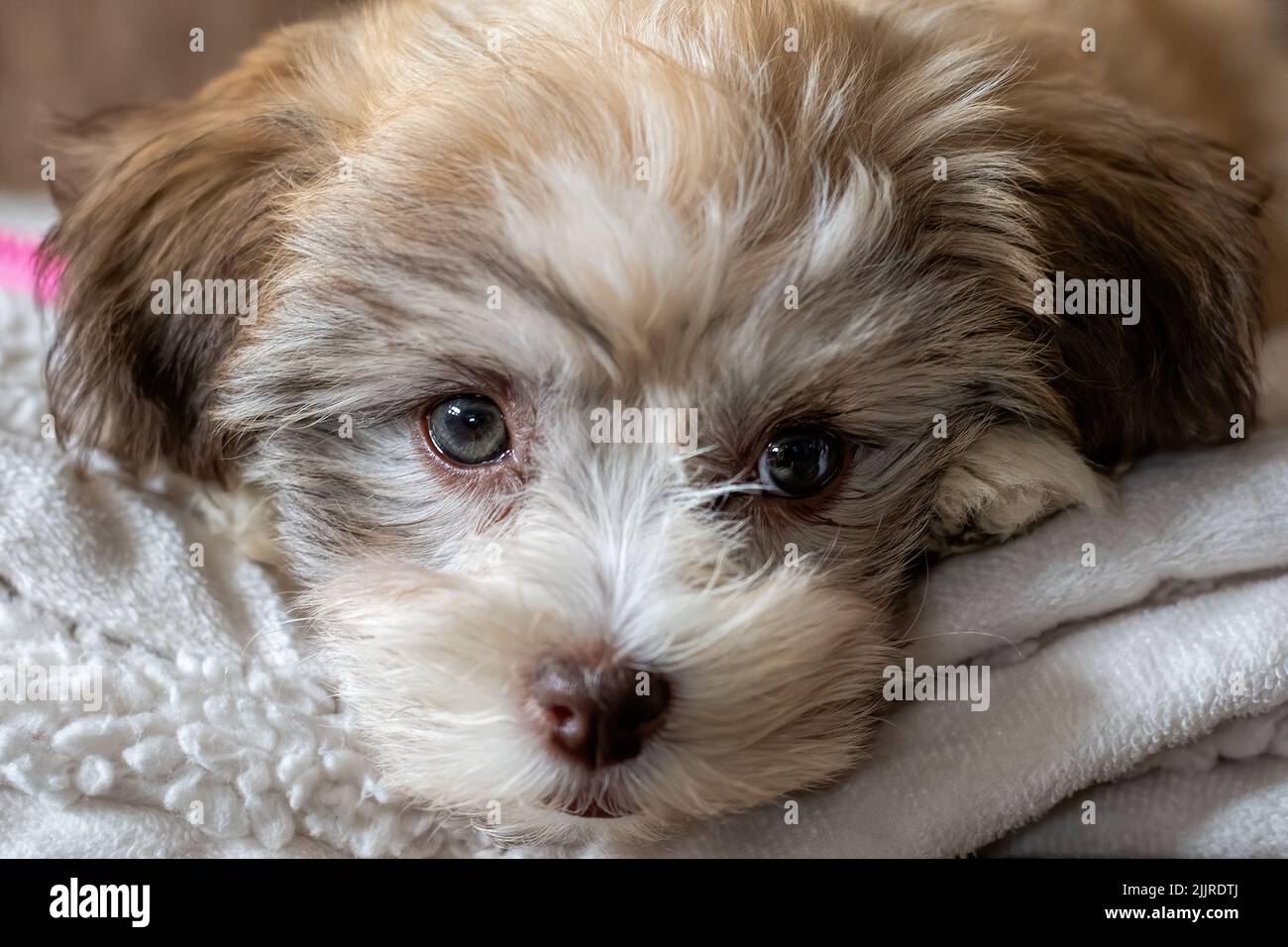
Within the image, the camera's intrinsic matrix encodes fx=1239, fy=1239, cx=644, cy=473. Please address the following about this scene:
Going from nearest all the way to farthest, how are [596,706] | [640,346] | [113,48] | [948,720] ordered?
[596,706], [640,346], [948,720], [113,48]

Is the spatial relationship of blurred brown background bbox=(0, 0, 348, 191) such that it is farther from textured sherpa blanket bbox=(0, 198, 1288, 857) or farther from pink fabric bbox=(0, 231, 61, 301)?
A: textured sherpa blanket bbox=(0, 198, 1288, 857)

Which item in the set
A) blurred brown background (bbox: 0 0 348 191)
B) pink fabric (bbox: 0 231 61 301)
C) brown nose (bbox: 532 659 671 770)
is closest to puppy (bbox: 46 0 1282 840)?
brown nose (bbox: 532 659 671 770)

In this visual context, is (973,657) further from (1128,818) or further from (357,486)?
(357,486)

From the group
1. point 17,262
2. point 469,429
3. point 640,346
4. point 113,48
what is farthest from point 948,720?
point 113,48

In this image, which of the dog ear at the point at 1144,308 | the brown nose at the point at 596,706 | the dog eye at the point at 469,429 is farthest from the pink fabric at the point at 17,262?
the dog ear at the point at 1144,308

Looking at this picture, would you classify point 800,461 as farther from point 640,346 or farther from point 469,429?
point 469,429

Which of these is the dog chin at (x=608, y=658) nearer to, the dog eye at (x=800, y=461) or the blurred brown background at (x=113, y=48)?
the dog eye at (x=800, y=461)
